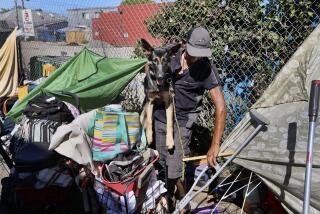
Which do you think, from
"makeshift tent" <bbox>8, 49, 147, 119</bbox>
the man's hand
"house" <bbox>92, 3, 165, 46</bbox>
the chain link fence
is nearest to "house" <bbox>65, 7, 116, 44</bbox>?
"house" <bbox>92, 3, 165, 46</bbox>

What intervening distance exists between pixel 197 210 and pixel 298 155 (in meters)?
1.50

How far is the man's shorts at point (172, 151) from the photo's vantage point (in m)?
3.73

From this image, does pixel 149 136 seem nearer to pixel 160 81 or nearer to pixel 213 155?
pixel 160 81

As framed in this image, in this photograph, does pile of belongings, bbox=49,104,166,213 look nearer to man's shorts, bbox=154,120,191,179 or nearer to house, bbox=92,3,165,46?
man's shorts, bbox=154,120,191,179

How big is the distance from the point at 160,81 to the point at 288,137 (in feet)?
4.39

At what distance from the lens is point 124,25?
7.09 metres

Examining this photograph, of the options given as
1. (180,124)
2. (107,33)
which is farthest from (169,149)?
(107,33)

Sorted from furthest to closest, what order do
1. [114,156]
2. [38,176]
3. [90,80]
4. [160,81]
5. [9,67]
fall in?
1. [9,67]
2. [90,80]
3. [160,81]
4. [114,156]
5. [38,176]

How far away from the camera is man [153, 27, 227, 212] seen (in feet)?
10.9

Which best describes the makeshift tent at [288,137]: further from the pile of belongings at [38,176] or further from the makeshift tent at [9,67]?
the makeshift tent at [9,67]

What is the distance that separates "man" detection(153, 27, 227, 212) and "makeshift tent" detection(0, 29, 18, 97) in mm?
5143

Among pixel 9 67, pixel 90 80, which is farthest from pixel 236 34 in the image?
pixel 9 67

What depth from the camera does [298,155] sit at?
9.22 feet

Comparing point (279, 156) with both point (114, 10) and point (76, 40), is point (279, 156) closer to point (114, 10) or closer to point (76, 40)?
point (114, 10)
